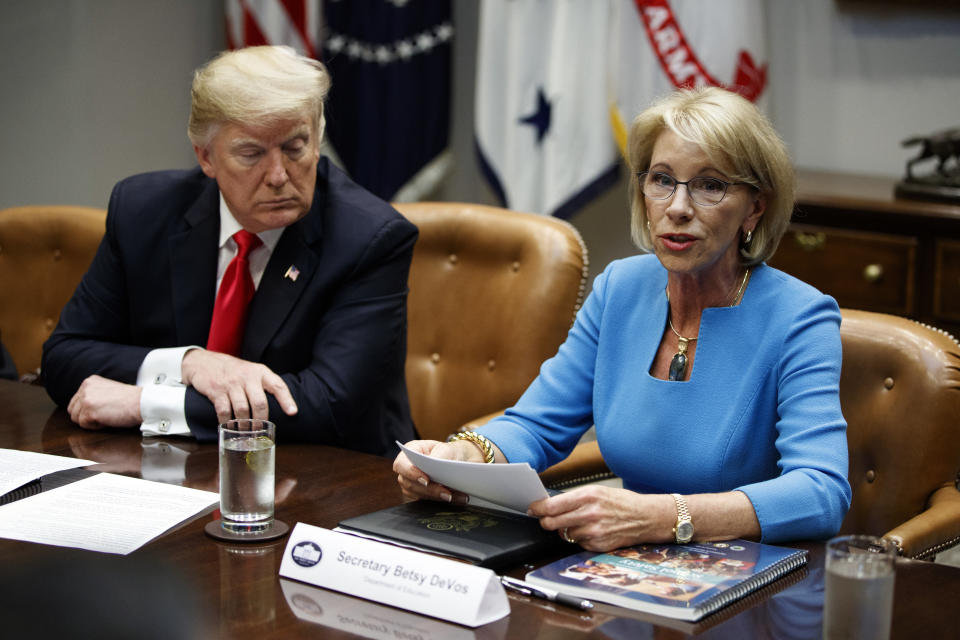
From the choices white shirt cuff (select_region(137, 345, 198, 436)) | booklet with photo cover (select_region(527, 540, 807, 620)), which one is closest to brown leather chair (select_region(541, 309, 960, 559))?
booklet with photo cover (select_region(527, 540, 807, 620))

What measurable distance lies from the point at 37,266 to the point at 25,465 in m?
1.48

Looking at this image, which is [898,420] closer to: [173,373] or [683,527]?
[683,527]

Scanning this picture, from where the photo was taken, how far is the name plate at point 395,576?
1311 millimetres

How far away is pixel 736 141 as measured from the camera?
6.09 feet

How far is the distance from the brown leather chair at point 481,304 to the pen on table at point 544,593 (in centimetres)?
126

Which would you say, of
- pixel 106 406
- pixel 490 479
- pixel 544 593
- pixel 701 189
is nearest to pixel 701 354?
pixel 701 189

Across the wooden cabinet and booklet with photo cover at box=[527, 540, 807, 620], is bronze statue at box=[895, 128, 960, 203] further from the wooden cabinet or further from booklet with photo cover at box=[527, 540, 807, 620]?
booklet with photo cover at box=[527, 540, 807, 620]

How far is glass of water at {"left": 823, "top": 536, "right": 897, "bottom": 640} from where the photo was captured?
1.19 metres

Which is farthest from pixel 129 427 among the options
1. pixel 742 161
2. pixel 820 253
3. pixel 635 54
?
pixel 635 54

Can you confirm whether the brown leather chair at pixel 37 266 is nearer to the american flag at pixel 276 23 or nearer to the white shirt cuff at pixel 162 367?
the white shirt cuff at pixel 162 367

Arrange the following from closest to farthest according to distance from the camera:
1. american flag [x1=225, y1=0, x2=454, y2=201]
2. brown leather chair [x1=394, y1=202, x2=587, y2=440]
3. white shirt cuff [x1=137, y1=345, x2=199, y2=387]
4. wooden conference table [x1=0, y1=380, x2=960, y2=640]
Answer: wooden conference table [x1=0, y1=380, x2=960, y2=640]
white shirt cuff [x1=137, y1=345, x2=199, y2=387]
brown leather chair [x1=394, y1=202, x2=587, y2=440]
american flag [x1=225, y1=0, x2=454, y2=201]

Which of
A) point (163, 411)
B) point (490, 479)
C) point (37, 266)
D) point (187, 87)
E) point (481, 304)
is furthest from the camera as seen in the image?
point (187, 87)

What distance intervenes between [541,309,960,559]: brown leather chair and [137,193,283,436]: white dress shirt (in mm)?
1131

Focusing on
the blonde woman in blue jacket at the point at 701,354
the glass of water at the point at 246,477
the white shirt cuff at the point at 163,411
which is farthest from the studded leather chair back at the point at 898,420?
the white shirt cuff at the point at 163,411
